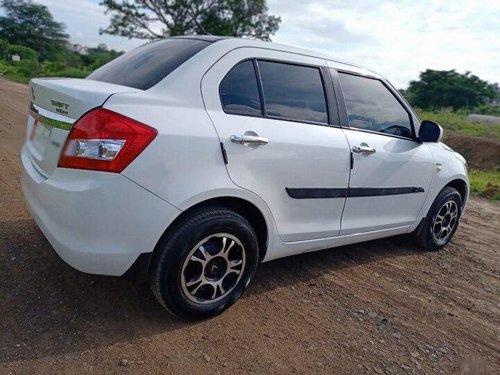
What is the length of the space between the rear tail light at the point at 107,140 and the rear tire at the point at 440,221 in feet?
10.3

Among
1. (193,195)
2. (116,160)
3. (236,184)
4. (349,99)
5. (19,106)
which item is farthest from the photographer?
(19,106)

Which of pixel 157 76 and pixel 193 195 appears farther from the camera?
pixel 157 76

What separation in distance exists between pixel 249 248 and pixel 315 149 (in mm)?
832

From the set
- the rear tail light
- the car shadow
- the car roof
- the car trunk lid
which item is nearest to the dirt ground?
the car shadow

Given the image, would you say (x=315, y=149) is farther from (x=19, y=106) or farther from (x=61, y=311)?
(x=19, y=106)

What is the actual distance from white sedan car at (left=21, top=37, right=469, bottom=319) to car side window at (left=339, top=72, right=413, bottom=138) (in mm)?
18

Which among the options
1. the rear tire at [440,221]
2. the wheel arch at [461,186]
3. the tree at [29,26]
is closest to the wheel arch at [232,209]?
the rear tire at [440,221]

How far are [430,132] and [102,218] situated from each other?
9.76 ft

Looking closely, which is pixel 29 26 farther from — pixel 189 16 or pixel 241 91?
pixel 241 91

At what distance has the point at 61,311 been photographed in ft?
8.40

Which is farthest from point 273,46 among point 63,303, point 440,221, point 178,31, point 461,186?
point 178,31

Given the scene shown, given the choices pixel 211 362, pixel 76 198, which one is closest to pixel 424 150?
pixel 211 362

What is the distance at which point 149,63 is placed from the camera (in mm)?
2770

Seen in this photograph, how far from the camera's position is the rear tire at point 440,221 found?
4.24 metres
